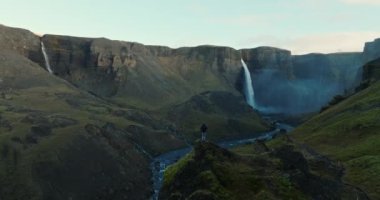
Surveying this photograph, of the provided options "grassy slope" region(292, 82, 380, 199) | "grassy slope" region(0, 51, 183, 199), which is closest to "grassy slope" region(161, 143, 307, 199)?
"grassy slope" region(292, 82, 380, 199)

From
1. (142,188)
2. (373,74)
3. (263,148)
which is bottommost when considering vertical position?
(142,188)

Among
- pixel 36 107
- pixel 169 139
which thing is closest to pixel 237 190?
pixel 169 139

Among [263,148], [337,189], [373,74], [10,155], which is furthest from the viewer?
[373,74]

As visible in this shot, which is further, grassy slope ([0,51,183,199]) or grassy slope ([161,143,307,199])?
grassy slope ([0,51,183,199])

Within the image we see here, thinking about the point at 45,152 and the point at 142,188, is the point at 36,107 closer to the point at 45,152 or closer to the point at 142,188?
the point at 45,152

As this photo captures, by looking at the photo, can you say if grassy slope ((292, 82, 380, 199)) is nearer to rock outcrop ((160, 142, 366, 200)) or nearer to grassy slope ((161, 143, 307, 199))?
rock outcrop ((160, 142, 366, 200))

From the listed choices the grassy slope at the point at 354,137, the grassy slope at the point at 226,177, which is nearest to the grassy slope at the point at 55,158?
the grassy slope at the point at 354,137

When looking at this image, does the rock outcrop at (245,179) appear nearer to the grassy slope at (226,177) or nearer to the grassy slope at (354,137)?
the grassy slope at (226,177)

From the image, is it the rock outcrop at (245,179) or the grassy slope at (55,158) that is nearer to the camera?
the rock outcrop at (245,179)
